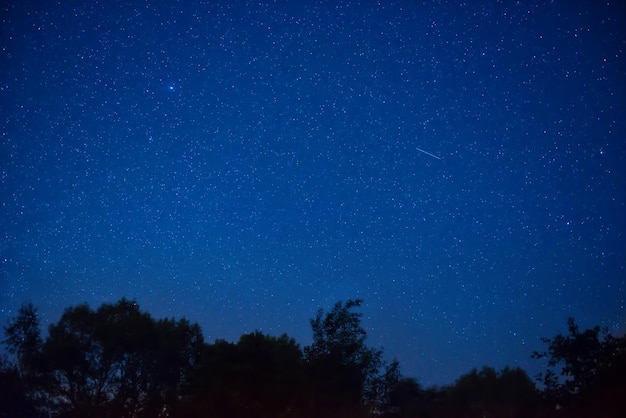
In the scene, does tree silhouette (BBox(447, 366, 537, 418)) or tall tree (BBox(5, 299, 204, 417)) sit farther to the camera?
tall tree (BBox(5, 299, 204, 417))

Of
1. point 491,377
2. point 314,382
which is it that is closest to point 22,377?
point 314,382

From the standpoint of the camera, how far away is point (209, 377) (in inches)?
1069

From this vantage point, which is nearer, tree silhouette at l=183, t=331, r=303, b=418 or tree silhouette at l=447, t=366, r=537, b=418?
tree silhouette at l=447, t=366, r=537, b=418

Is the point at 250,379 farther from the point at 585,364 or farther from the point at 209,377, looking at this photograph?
the point at 585,364

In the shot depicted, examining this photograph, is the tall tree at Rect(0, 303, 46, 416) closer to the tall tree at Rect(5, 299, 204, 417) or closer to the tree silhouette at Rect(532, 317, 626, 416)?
the tall tree at Rect(5, 299, 204, 417)

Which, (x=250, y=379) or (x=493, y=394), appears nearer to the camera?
(x=493, y=394)

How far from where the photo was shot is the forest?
25.8 m

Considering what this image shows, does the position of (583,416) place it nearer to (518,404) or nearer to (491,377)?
(518,404)

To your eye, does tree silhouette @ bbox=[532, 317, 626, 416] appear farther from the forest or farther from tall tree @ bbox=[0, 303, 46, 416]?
tall tree @ bbox=[0, 303, 46, 416]

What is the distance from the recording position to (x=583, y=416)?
19516 millimetres

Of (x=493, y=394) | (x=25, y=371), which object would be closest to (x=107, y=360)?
(x=25, y=371)

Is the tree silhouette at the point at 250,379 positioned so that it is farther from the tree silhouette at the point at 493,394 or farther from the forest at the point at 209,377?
the tree silhouette at the point at 493,394

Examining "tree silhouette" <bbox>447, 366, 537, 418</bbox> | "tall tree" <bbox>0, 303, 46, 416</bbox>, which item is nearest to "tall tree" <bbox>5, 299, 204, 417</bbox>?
"tall tree" <bbox>0, 303, 46, 416</bbox>

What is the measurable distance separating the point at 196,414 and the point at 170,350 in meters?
4.22
